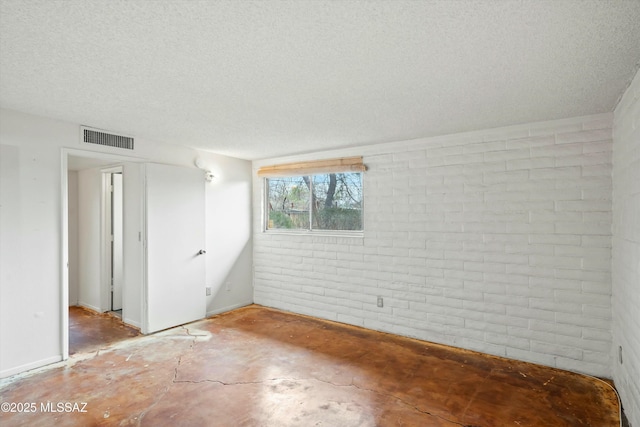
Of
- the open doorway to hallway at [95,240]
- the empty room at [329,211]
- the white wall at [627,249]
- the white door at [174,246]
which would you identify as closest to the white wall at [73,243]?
the open doorway to hallway at [95,240]

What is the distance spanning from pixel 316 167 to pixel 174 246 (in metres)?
2.08

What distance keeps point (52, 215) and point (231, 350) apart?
2140mm

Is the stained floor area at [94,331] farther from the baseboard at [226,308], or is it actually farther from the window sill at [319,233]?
the window sill at [319,233]

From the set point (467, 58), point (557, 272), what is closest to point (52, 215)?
point (467, 58)

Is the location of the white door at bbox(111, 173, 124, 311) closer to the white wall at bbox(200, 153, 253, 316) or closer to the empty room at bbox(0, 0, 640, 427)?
the empty room at bbox(0, 0, 640, 427)

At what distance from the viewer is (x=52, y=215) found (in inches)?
125

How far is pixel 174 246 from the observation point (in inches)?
166

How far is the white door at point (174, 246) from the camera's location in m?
3.98

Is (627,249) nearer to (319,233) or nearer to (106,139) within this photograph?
(319,233)

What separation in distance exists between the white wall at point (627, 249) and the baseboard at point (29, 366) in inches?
177

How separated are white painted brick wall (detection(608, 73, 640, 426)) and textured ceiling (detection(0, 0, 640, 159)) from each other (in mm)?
265

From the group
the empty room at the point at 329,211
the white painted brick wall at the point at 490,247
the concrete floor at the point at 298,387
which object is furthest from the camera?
the white painted brick wall at the point at 490,247

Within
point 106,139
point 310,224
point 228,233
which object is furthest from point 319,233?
point 106,139

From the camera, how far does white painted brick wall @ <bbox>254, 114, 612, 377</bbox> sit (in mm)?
2971
